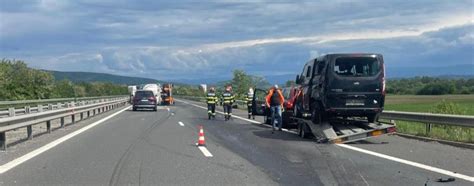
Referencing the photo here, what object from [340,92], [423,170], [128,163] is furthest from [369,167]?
[340,92]

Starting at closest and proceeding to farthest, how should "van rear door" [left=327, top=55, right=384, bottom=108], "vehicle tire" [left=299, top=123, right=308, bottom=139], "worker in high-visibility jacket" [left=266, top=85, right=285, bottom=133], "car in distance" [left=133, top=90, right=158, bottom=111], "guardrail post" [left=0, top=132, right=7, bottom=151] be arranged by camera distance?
"guardrail post" [left=0, top=132, right=7, bottom=151] → "van rear door" [left=327, top=55, right=384, bottom=108] → "vehicle tire" [left=299, top=123, right=308, bottom=139] → "worker in high-visibility jacket" [left=266, top=85, right=285, bottom=133] → "car in distance" [left=133, top=90, right=158, bottom=111]

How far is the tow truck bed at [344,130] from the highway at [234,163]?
290 mm

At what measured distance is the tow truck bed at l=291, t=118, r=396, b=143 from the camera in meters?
15.7

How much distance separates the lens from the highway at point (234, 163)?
962 cm

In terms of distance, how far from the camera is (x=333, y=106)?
1634cm

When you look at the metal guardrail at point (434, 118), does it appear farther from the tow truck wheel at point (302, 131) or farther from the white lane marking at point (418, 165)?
the tow truck wheel at point (302, 131)

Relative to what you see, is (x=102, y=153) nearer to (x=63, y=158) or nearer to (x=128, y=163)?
(x=63, y=158)

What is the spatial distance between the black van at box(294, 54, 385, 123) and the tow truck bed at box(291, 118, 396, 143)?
0.33m

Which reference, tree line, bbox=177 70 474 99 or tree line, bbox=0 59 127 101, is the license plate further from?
tree line, bbox=177 70 474 99

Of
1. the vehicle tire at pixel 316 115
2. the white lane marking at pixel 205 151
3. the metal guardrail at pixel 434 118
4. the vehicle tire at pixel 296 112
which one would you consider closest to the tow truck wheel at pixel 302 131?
the vehicle tire at pixel 296 112

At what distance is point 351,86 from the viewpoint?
53.6ft

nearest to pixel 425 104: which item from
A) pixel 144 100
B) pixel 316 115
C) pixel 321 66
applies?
pixel 144 100

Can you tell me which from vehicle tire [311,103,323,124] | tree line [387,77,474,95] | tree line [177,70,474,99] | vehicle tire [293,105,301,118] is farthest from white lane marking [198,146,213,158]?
tree line [387,77,474,95]

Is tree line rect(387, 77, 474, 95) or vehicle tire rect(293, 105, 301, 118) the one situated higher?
vehicle tire rect(293, 105, 301, 118)
